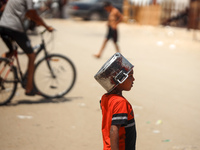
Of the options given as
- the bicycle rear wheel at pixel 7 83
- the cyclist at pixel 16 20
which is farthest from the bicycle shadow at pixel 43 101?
the cyclist at pixel 16 20

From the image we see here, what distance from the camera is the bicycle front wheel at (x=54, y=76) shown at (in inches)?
240

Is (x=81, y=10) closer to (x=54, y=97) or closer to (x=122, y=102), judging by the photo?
→ (x=54, y=97)

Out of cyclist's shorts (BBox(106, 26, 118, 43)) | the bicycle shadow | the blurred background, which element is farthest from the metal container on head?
the blurred background

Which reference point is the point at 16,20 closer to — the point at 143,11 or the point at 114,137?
the point at 114,137

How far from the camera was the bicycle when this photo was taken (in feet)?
18.6

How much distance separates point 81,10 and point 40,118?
771 inches

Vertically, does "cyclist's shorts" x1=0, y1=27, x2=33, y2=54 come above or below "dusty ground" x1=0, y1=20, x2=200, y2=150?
above

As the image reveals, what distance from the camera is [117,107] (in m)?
2.40

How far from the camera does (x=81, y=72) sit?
857 cm

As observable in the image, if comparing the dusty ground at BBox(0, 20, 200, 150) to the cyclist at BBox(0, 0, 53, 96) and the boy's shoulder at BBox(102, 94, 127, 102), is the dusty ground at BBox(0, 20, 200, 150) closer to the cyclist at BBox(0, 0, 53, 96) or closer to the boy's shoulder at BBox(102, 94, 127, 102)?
the cyclist at BBox(0, 0, 53, 96)

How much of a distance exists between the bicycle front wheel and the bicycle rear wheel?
0.48 m

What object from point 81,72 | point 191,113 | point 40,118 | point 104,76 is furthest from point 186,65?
point 104,76

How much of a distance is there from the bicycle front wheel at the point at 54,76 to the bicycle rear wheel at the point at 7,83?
1.57ft

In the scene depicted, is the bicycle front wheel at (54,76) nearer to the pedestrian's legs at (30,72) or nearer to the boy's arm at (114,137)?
the pedestrian's legs at (30,72)
